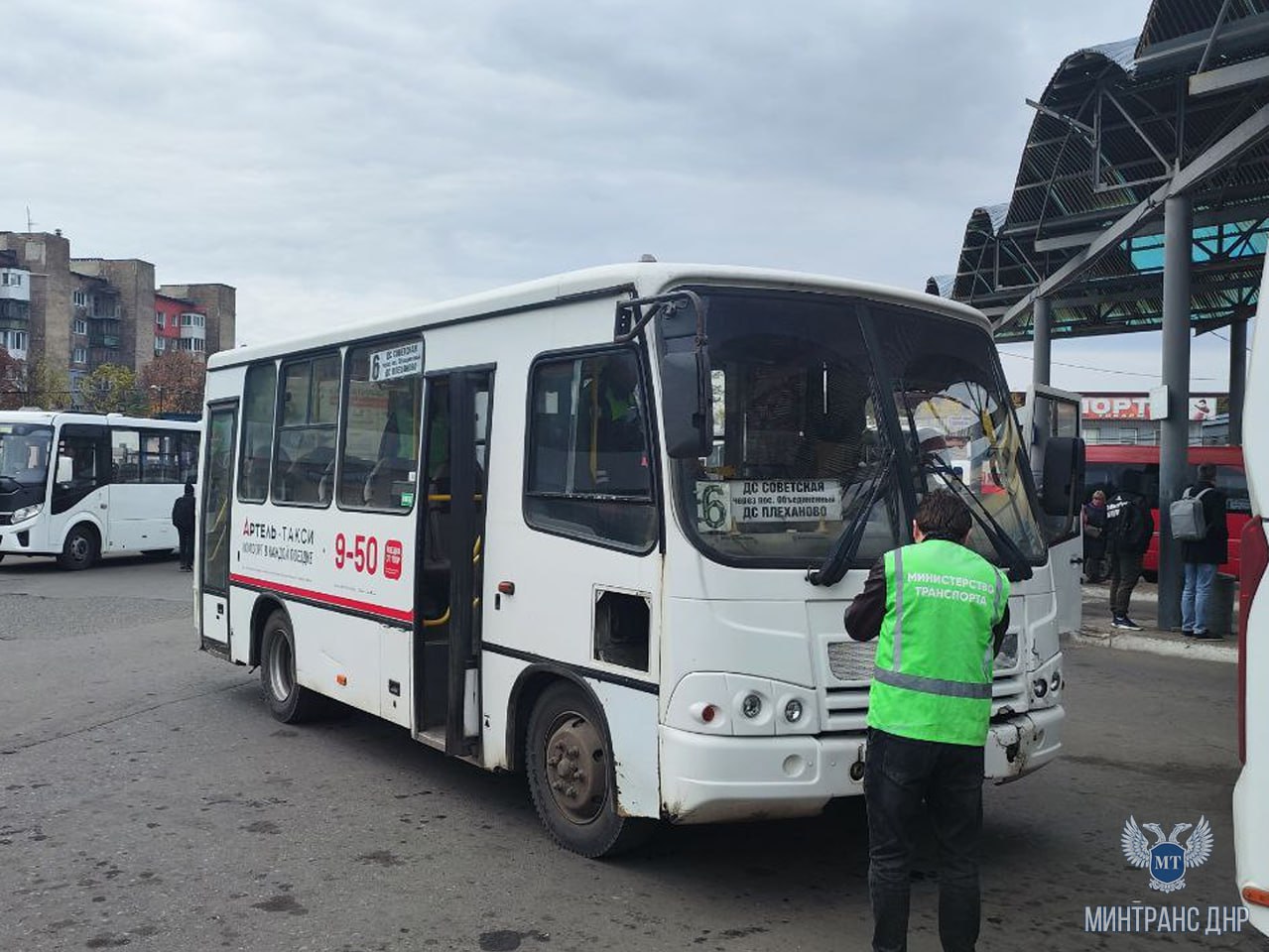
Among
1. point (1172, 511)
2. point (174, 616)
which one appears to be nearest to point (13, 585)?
point (174, 616)

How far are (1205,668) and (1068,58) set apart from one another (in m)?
6.98

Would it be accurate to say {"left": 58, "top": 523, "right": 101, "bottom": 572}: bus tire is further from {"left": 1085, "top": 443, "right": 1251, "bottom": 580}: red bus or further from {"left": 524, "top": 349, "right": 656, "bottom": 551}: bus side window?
{"left": 524, "top": 349, "right": 656, "bottom": 551}: bus side window

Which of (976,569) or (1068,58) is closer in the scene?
(976,569)

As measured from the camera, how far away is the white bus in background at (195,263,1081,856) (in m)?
4.93

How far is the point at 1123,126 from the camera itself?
14.7 m

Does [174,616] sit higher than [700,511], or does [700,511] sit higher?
[700,511]

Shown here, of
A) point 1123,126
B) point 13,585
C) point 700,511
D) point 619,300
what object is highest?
point 1123,126

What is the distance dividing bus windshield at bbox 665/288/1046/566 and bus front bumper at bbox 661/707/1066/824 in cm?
74

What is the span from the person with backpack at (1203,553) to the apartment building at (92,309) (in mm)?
79146

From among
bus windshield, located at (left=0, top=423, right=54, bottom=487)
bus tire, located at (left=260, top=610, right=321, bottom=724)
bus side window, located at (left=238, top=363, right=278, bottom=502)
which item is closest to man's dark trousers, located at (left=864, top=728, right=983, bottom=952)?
bus tire, located at (left=260, top=610, right=321, bottom=724)

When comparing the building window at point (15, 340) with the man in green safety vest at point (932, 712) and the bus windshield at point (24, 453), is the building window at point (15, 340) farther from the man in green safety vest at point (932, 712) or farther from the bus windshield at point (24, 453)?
the man in green safety vest at point (932, 712)

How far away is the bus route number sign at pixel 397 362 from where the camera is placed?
714 centimetres

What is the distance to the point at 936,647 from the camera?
13.7 feet

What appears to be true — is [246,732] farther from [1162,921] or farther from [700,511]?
[1162,921]
